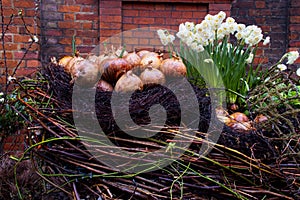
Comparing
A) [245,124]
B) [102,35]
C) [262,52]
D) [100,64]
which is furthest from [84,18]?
[245,124]

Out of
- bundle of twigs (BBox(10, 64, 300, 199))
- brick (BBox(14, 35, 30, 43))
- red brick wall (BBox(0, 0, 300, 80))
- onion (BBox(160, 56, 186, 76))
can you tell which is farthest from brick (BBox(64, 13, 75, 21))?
bundle of twigs (BBox(10, 64, 300, 199))

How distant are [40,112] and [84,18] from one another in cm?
259

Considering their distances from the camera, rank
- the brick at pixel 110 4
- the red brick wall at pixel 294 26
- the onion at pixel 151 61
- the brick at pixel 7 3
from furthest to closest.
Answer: the red brick wall at pixel 294 26 < the brick at pixel 110 4 < the brick at pixel 7 3 < the onion at pixel 151 61

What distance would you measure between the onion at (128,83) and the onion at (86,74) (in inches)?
4.4

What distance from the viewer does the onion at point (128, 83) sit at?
3.56 feet

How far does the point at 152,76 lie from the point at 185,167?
0.32 m

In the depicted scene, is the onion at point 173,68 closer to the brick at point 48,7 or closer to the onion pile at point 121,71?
the onion pile at point 121,71

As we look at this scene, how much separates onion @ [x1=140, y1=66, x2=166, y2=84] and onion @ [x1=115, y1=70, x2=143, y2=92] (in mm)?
29

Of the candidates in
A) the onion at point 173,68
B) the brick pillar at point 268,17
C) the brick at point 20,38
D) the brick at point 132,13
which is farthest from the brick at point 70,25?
the onion at point 173,68

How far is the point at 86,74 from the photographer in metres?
1.17

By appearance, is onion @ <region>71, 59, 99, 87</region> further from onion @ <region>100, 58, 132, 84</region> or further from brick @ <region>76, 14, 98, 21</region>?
brick @ <region>76, 14, 98, 21</region>

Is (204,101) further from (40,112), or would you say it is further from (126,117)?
(40,112)

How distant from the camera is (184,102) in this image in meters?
1.01

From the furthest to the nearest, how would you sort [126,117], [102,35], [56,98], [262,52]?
[262,52] < [102,35] < [56,98] < [126,117]
